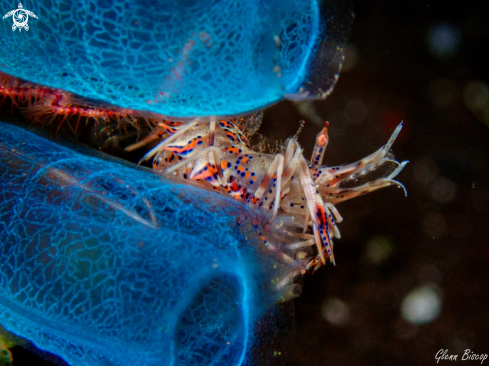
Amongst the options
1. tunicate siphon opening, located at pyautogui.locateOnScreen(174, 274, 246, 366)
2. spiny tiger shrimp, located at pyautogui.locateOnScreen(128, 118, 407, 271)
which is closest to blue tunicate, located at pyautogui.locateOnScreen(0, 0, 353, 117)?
spiny tiger shrimp, located at pyautogui.locateOnScreen(128, 118, 407, 271)

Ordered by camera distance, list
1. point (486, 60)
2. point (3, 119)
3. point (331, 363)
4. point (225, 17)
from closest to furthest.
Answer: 1. point (225, 17)
2. point (3, 119)
3. point (486, 60)
4. point (331, 363)

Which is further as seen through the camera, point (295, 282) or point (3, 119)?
point (3, 119)

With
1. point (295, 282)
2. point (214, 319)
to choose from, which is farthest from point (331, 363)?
point (214, 319)

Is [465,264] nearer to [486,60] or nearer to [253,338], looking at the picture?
[486,60]
